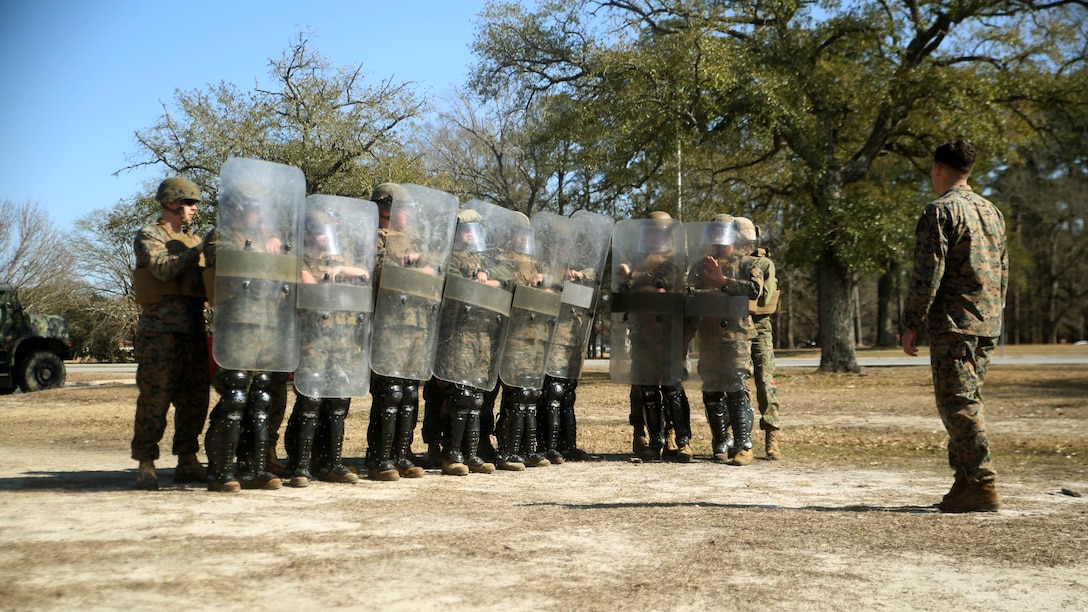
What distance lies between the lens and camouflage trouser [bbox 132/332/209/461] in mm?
6859

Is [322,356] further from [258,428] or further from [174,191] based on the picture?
[174,191]

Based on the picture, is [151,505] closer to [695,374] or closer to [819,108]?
[695,374]

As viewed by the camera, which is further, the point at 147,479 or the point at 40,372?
the point at 40,372

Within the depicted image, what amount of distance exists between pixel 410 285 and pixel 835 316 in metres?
18.5

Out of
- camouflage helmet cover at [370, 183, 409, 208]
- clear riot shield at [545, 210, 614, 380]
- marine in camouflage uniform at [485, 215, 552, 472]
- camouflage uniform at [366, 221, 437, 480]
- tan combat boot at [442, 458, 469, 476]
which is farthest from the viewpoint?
clear riot shield at [545, 210, 614, 380]

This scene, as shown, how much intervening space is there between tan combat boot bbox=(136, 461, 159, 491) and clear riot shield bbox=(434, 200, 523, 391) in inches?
81.4

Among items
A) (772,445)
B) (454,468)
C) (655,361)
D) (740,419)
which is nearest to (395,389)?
(454,468)

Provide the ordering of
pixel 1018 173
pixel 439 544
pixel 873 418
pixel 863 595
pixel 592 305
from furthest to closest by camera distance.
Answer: pixel 1018 173 < pixel 873 418 < pixel 592 305 < pixel 439 544 < pixel 863 595

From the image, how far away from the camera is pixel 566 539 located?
5121 millimetres

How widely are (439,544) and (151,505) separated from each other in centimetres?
215

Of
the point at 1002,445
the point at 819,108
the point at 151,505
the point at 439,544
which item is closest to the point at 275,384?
the point at 151,505

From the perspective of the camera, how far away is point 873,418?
43.9 feet

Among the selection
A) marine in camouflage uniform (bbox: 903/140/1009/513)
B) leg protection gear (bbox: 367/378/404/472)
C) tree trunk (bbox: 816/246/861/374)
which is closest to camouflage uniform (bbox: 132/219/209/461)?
leg protection gear (bbox: 367/378/404/472)

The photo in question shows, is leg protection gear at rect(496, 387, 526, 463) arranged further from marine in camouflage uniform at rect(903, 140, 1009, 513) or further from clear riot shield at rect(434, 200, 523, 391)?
marine in camouflage uniform at rect(903, 140, 1009, 513)
